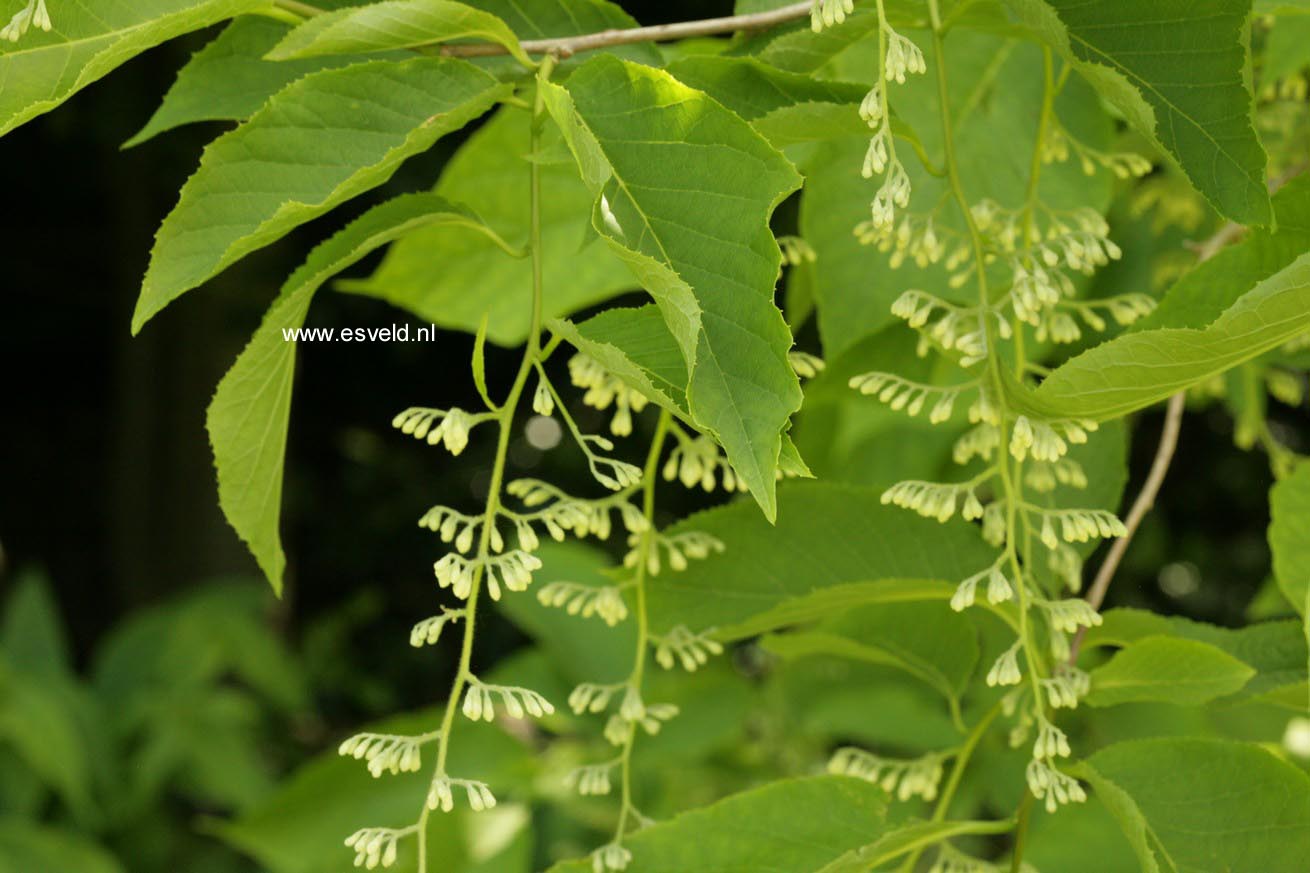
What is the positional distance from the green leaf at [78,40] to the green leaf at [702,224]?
0.19 m

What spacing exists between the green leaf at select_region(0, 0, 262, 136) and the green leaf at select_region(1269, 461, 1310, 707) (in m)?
0.70

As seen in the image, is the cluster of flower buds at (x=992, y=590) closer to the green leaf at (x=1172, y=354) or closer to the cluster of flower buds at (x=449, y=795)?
the green leaf at (x=1172, y=354)

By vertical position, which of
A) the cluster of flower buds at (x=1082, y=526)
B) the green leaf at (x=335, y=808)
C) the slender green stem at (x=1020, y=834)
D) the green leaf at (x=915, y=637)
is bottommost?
the green leaf at (x=335, y=808)

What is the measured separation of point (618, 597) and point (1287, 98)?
91 cm

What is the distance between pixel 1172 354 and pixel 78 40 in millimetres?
578

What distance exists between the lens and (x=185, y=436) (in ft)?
15.9

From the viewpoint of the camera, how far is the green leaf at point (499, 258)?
1.14 metres

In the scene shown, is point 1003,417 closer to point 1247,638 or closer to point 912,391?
point 912,391

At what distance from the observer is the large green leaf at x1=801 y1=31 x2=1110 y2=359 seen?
3.14 feet

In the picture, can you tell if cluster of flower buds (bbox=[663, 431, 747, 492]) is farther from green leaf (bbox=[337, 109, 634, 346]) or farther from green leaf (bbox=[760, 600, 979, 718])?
green leaf (bbox=[337, 109, 634, 346])

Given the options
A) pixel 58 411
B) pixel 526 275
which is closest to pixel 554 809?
pixel 526 275

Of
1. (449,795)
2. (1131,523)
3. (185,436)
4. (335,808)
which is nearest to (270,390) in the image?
(449,795)

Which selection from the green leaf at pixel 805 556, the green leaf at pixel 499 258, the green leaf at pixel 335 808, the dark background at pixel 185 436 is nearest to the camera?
the green leaf at pixel 805 556

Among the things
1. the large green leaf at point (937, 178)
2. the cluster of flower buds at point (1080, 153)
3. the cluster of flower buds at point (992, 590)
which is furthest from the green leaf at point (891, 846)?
the cluster of flower buds at point (1080, 153)
